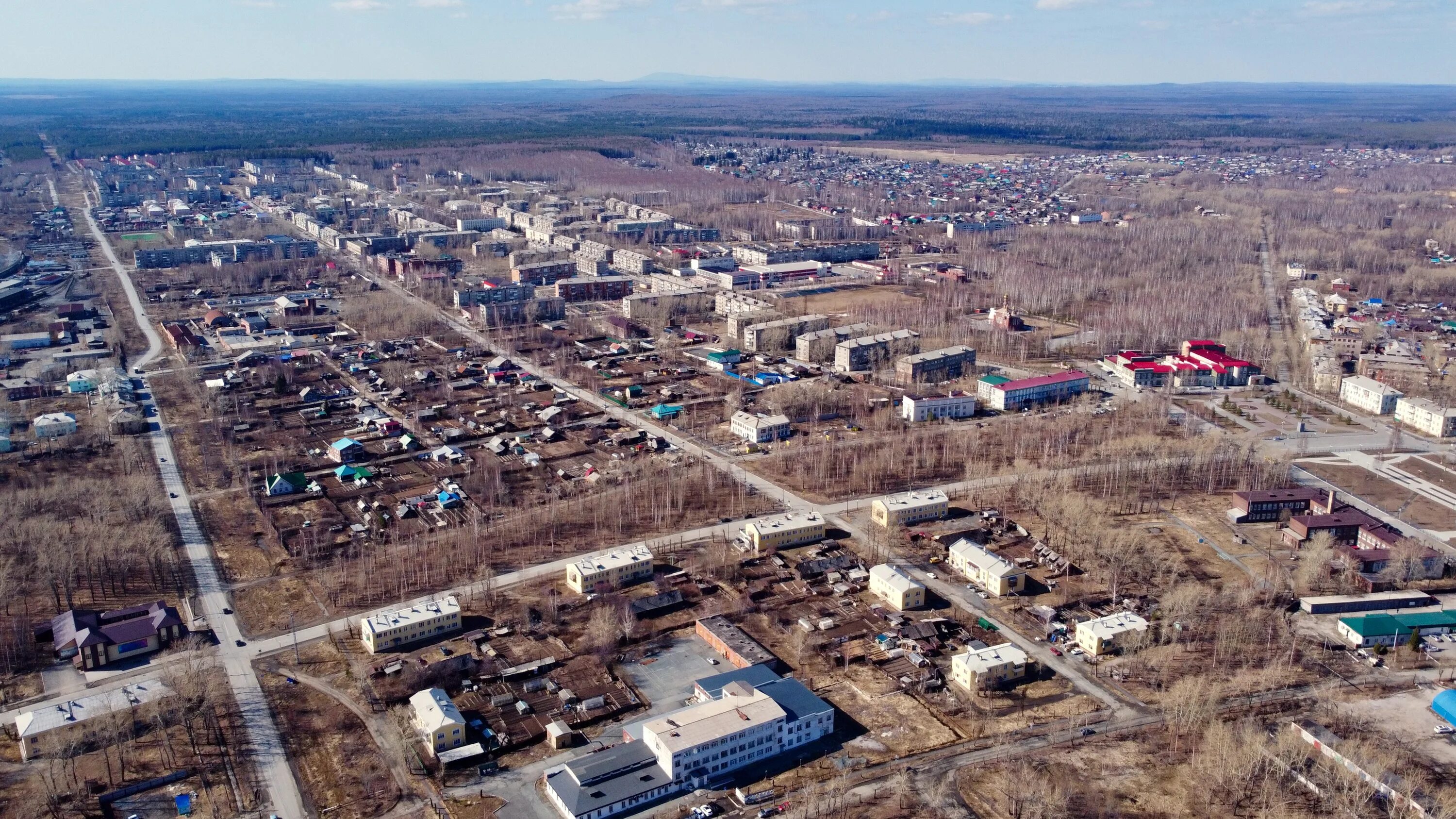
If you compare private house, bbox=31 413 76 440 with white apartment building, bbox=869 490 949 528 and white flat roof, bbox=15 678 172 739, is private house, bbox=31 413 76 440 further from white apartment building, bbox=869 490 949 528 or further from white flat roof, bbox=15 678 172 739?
white apartment building, bbox=869 490 949 528

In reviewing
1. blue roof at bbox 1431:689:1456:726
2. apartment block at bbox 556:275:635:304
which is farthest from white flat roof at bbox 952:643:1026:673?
apartment block at bbox 556:275:635:304

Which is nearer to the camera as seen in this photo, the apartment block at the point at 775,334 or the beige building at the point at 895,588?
the beige building at the point at 895,588

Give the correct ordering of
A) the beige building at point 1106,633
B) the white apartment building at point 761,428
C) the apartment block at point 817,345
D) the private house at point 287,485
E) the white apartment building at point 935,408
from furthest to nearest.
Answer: the apartment block at point 817,345 → the white apartment building at point 935,408 → the white apartment building at point 761,428 → the private house at point 287,485 → the beige building at point 1106,633

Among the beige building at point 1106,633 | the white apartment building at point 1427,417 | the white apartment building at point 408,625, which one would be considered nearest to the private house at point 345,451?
the white apartment building at point 408,625

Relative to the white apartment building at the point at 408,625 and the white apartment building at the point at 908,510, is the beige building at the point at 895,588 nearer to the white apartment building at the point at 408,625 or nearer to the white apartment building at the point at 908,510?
the white apartment building at the point at 908,510

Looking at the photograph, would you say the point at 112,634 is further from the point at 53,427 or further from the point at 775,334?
the point at 775,334
